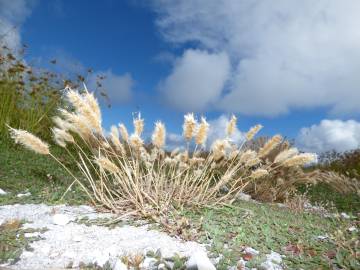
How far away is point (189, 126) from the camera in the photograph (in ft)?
15.6

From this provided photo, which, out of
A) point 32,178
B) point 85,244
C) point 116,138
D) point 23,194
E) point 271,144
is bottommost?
point 85,244

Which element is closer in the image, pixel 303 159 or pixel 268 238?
pixel 268 238

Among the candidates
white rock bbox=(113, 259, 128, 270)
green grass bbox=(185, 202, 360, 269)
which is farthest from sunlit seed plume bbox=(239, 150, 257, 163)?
white rock bbox=(113, 259, 128, 270)

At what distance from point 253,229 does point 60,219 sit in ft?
5.72

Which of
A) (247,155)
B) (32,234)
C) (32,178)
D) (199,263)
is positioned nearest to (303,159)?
(247,155)

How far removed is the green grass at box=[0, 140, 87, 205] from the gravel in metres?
0.88

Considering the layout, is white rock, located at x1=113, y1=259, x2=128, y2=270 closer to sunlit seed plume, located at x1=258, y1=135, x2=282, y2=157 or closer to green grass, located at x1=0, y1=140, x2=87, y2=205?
green grass, located at x1=0, y1=140, x2=87, y2=205

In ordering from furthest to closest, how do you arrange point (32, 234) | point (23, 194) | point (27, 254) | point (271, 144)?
point (23, 194) < point (271, 144) < point (32, 234) < point (27, 254)

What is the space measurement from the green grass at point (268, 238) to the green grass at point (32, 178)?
5.81 feet

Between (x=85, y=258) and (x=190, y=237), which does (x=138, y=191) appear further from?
(x=85, y=258)

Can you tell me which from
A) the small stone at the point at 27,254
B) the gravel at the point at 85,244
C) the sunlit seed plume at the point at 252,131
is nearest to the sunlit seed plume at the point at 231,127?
the sunlit seed plume at the point at 252,131

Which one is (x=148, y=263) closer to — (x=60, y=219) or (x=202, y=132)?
(x=60, y=219)

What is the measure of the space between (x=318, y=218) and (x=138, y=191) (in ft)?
7.79

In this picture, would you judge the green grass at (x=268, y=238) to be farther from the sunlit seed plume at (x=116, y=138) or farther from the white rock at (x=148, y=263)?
the sunlit seed plume at (x=116, y=138)
